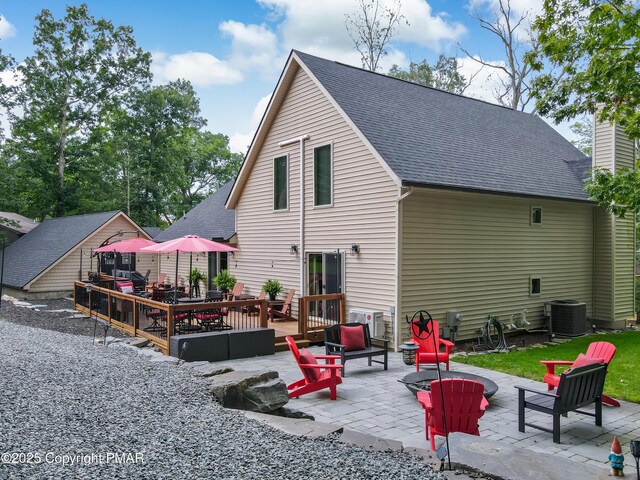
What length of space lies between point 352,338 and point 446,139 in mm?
6958

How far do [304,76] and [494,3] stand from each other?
1374 cm

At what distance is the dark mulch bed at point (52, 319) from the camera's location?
13.0 metres

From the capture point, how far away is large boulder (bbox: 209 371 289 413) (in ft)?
20.1

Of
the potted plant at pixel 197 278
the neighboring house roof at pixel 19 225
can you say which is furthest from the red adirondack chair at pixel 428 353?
the neighboring house roof at pixel 19 225

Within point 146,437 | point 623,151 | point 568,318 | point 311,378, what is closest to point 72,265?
point 311,378

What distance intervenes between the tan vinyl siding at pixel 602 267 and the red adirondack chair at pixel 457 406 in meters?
12.0

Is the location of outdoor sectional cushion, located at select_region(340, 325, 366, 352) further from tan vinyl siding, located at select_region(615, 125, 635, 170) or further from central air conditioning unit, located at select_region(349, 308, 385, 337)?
tan vinyl siding, located at select_region(615, 125, 635, 170)

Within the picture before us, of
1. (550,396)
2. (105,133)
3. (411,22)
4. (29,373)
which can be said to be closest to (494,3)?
(411,22)

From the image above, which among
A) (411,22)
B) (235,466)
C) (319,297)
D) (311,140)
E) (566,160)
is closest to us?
(235,466)

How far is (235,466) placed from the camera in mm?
3918

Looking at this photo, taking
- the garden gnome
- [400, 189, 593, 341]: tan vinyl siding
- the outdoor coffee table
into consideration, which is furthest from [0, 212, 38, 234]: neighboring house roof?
the garden gnome

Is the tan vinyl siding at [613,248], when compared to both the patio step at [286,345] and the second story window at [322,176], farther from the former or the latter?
the patio step at [286,345]

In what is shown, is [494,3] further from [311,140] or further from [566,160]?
[311,140]

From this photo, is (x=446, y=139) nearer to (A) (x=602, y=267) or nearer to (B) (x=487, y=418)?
(A) (x=602, y=267)
